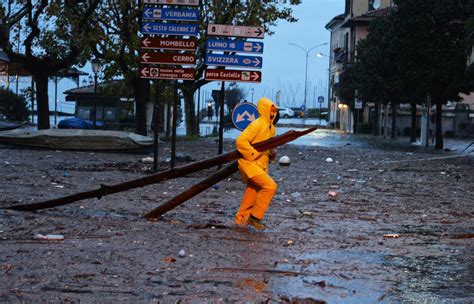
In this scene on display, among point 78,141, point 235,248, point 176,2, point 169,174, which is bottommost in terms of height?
point 78,141

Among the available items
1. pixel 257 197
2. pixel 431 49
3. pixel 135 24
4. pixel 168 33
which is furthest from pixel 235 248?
pixel 431 49

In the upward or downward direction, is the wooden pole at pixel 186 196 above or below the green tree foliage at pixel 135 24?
below

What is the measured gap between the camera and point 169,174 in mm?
10898

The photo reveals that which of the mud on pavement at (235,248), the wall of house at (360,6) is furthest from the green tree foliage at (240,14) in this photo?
the wall of house at (360,6)

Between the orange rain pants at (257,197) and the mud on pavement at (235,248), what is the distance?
0.86ft

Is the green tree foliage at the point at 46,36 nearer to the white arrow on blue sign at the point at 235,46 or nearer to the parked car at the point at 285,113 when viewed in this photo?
the white arrow on blue sign at the point at 235,46

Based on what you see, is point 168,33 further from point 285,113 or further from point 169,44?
point 285,113

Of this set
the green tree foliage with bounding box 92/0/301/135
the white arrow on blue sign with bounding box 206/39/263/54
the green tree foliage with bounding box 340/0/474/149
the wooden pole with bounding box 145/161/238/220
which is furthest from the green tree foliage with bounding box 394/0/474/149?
the wooden pole with bounding box 145/161/238/220

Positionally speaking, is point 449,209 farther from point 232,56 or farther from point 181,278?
point 181,278

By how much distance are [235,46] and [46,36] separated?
1973 centimetres

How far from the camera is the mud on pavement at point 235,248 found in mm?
6895

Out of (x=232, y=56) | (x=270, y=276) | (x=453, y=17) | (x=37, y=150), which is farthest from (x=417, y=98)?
(x=270, y=276)

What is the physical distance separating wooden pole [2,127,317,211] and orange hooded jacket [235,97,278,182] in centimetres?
10

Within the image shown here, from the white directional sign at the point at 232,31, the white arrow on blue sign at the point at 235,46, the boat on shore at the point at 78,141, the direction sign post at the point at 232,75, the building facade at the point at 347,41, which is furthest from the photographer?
the building facade at the point at 347,41
